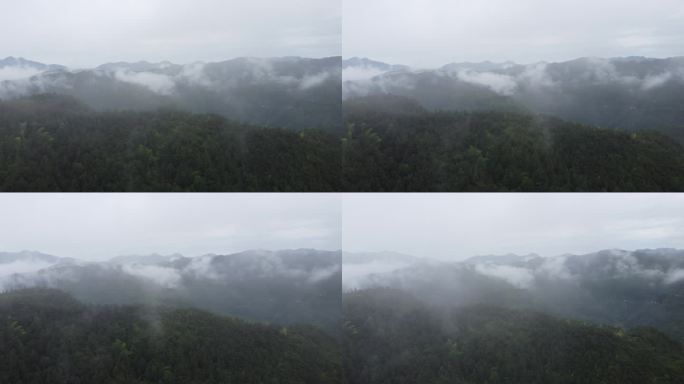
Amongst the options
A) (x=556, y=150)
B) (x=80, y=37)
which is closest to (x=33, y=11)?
(x=80, y=37)

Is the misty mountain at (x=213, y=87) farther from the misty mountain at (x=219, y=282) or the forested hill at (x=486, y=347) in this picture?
the forested hill at (x=486, y=347)

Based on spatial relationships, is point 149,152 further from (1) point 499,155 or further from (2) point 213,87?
(1) point 499,155

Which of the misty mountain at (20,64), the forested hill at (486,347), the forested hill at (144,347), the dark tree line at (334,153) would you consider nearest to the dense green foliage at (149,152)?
the dark tree line at (334,153)

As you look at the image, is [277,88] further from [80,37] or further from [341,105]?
[80,37]

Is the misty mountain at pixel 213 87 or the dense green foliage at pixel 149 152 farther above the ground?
the misty mountain at pixel 213 87

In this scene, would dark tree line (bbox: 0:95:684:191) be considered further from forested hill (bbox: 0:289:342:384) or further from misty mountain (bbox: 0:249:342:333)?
forested hill (bbox: 0:289:342:384)

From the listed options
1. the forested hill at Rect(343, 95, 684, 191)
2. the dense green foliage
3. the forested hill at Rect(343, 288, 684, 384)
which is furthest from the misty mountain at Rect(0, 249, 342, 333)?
the forested hill at Rect(343, 95, 684, 191)
